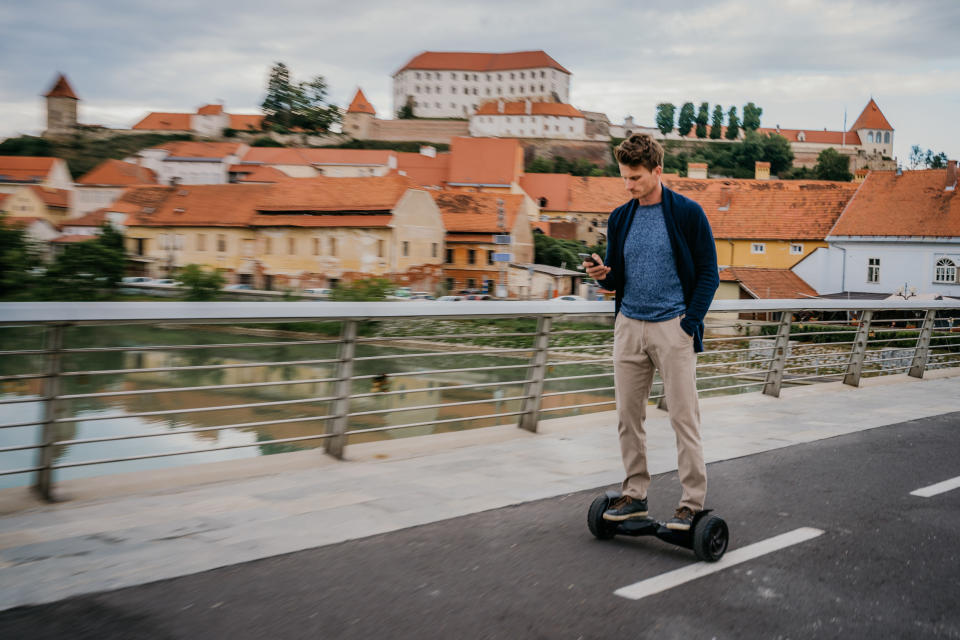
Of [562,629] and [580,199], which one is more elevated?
[580,199]

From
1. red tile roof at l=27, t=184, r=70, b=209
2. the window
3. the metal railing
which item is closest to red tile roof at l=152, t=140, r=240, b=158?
red tile roof at l=27, t=184, r=70, b=209

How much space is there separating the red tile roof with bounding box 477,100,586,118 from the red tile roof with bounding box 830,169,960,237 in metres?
80.8

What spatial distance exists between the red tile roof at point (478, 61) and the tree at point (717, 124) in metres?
28.0

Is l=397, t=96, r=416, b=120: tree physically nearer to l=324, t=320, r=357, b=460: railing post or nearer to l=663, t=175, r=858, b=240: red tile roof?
l=663, t=175, r=858, b=240: red tile roof

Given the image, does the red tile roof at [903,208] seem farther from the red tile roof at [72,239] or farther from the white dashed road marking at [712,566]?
the red tile roof at [72,239]

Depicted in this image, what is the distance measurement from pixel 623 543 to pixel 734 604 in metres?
0.90

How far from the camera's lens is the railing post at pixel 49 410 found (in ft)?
14.9

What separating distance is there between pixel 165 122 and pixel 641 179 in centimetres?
15376

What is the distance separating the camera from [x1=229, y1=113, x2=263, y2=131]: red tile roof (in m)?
139

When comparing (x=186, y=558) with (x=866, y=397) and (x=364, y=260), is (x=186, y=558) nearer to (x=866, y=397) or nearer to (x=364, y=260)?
(x=866, y=397)

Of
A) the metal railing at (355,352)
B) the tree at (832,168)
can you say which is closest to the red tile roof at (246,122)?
the tree at (832,168)

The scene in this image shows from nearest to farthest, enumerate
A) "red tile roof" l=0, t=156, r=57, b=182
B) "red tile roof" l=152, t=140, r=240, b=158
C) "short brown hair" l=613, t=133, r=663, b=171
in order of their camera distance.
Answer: "short brown hair" l=613, t=133, r=663, b=171, "red tile roof" l=0, t=156, r=57, b=182, "red tile roof" l=152, t=140, r=240, b=158

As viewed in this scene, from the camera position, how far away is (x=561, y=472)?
5.98m

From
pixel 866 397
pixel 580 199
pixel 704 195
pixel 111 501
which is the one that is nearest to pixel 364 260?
pixel 704 195
